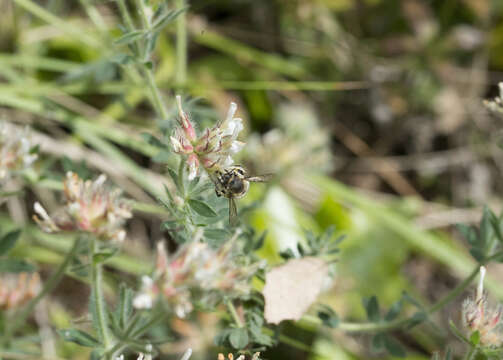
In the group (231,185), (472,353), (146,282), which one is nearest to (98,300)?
(146,282)

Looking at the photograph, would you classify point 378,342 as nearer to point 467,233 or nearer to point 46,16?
point 467,233

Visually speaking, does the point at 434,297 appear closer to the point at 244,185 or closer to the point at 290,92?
the point at 290,92

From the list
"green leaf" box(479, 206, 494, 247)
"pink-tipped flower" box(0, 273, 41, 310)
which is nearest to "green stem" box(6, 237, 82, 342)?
"pink-tipped flower" box(0, 273, 41, 310)

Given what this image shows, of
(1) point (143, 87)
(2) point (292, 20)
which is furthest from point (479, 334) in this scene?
(2) point (292, 20)

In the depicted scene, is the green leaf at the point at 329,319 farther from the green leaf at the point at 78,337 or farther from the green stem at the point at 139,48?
the green stem at the point at 139,48

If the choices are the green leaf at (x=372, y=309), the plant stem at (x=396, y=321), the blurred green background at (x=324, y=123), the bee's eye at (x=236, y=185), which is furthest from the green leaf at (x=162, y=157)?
the blurred green background at (x=324, y=123)
